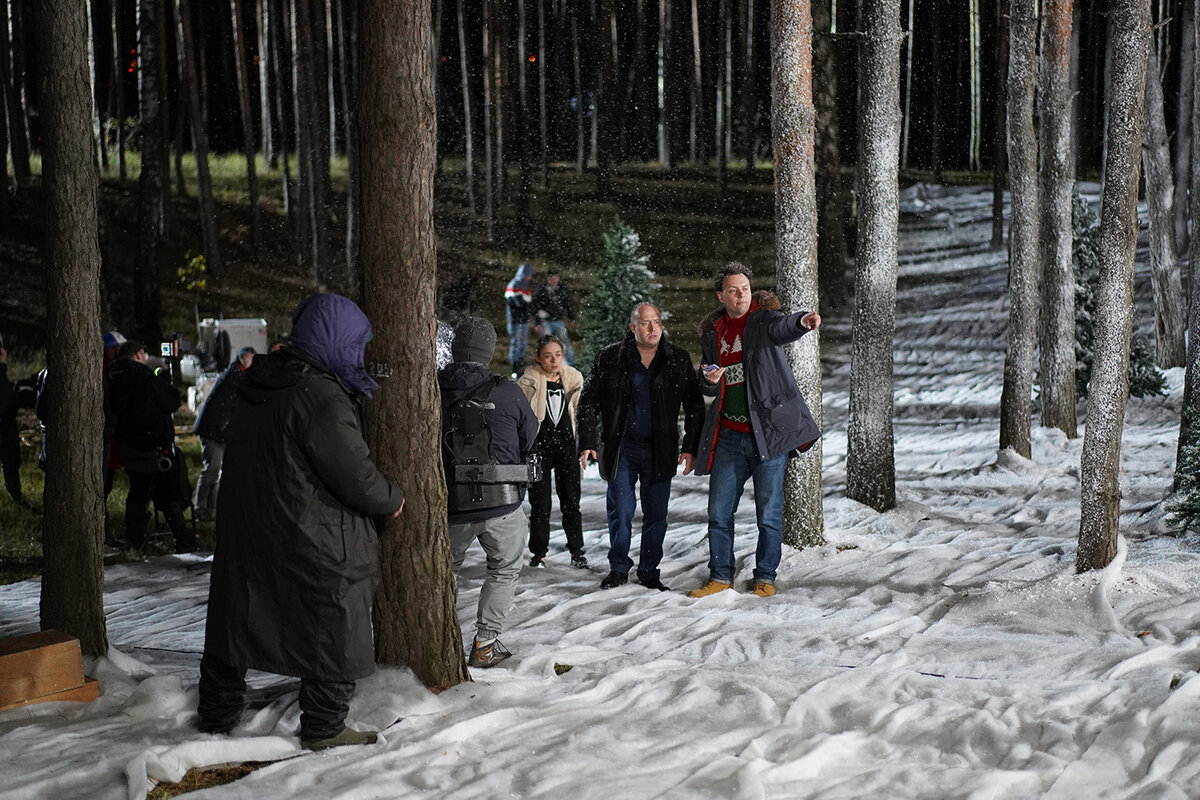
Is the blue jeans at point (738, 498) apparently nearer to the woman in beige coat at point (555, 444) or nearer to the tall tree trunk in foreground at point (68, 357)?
the woman in beige coat at point (555, 444)

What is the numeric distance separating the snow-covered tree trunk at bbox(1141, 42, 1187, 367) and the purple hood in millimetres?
14715

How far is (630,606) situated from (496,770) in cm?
256

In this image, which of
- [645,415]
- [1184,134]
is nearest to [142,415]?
[645,415]

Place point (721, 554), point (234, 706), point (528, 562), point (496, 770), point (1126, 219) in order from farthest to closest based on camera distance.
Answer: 1. point (528, 562)
2. point (721, 554)
3. point (1126, 219)
4. point (234, 706)
5. point (496, 770)

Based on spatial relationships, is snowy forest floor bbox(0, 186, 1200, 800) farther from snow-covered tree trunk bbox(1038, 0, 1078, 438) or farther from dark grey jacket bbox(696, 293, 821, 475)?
snow-covered tree trunk bbox(1038, 0, 1078, 438)

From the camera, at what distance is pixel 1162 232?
16.0 metres

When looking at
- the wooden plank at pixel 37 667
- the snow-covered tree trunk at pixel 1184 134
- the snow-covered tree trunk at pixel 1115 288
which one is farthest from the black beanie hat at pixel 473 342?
the snow-covered tree trunk at pixel 1184 134

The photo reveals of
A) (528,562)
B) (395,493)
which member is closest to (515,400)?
(395,493)

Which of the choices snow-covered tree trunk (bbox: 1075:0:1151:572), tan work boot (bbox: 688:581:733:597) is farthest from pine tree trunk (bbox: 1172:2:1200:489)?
tan work boot (bbox: 688:581:733:597)

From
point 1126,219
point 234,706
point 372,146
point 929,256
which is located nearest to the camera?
point 234,706

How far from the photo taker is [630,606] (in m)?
6.35

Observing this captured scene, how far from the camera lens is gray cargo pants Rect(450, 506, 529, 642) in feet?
16.9

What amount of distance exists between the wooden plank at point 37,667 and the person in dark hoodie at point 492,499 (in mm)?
1574

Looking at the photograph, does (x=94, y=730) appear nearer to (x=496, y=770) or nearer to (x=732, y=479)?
(x=496, y=770)
